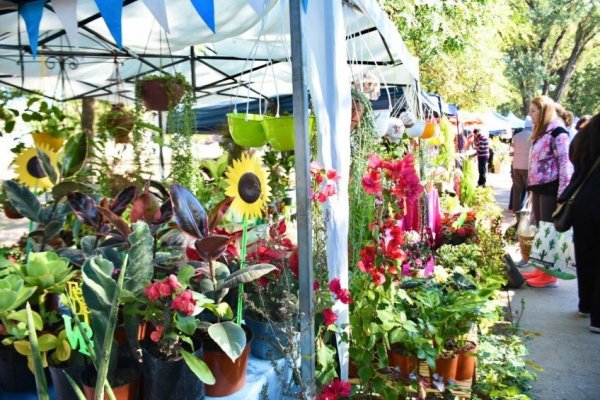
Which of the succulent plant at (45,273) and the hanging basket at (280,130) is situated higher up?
the hanging basket at (280,130)

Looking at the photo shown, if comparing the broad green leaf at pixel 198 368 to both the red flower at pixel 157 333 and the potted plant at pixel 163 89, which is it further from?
the potted plant at pixel 163 89

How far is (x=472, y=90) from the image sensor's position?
12867mm

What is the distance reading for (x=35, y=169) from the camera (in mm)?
1951

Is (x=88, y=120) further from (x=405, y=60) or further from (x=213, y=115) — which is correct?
(x=405, y=60)

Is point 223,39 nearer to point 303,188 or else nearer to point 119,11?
point 119,11

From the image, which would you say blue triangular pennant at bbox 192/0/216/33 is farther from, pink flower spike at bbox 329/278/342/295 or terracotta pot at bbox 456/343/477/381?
terracotta pot at bbox 456/343/477/381

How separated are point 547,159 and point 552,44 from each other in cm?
2068


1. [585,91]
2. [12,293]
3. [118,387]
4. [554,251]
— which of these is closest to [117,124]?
[12,293]

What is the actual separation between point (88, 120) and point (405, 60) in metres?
6.42

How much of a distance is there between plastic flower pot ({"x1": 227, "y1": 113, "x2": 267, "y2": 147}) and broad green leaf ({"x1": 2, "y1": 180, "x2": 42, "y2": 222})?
80 cm

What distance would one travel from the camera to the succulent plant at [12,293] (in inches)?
48.6

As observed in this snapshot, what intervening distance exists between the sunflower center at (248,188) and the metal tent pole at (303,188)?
15 cm

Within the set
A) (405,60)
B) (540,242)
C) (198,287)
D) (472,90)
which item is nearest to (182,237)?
(198,287)

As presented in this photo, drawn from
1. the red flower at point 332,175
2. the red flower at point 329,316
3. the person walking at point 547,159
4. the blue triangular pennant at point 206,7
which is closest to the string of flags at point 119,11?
the blue triangular pennant at point 206,7
